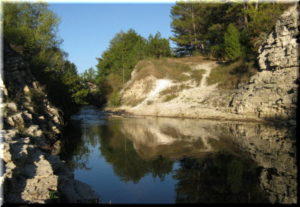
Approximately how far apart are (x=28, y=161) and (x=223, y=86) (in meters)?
42.1

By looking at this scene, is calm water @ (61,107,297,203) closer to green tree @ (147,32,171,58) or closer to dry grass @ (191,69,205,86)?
dry grass @ (191,69,205,86)

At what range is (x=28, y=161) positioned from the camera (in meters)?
13.2

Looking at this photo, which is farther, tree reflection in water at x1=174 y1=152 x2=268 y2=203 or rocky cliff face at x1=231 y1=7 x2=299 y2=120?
rocky cliff face at x1=231 y1=7 x2=299 y2=120

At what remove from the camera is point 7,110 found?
19750 millimetres

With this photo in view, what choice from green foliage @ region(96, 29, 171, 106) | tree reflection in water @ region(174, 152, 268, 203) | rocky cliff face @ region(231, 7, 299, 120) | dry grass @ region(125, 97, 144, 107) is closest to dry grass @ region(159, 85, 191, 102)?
→ dry grass @ region(125, 97, 144, 107)

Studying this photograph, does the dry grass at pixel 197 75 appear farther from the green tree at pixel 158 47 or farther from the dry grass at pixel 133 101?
the green tree at pixel 158 47

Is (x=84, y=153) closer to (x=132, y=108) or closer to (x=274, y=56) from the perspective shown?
(x=274, y=56)

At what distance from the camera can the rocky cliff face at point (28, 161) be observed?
10.2m

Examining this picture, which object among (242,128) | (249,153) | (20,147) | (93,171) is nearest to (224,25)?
(242,128)

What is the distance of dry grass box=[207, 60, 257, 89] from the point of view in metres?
47.5

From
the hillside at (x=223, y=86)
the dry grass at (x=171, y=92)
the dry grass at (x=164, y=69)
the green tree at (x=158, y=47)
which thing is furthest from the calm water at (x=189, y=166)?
the green tree at (x=158, y=47)

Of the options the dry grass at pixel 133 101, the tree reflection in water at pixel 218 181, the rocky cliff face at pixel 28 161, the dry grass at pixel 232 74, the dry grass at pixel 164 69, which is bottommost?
the tree reflection in water at pixel 218 181

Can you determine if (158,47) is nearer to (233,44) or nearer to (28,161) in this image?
(233,44)

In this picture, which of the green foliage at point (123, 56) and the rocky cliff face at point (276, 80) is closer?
the rocky cliff face at point (276, 80)
